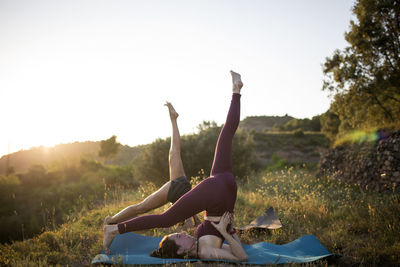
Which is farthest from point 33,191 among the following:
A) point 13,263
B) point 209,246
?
point 209,246

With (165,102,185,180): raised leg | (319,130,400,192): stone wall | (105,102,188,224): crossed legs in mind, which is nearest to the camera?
(105,102,188,224): crossed legs

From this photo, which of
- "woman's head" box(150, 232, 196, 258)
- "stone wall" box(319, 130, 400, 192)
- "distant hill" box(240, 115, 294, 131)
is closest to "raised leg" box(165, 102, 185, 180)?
"woman's head" box(150, 232, 196, 258)

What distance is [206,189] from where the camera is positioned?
10.5 ft

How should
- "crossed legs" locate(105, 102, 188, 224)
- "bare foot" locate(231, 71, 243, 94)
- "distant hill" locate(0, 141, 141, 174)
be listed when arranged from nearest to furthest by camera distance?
"bare foot" locate(231, 71, 243, 94)
"crossed legs" locate(105, 102, 188, 224)
"distant hill" locate(0, 141, 141, 174)

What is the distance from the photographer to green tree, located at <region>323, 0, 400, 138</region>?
884 centimetres

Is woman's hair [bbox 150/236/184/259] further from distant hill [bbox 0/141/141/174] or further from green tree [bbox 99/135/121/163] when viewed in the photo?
green tree [bbox 99/135/121/163]

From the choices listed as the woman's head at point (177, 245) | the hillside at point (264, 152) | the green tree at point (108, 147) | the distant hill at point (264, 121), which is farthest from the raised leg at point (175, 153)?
the distant hill at point (264, 121)

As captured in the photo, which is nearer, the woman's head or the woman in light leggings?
the woman's head

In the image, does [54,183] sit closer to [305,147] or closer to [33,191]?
[33,191]

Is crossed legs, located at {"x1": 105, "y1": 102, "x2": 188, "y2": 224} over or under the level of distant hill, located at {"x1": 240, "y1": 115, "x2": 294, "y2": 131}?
under

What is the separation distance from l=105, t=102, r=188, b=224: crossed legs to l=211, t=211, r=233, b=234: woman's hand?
1.18 m

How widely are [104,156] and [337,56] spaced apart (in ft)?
70.1

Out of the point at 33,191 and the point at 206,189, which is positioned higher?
the point at 206,189

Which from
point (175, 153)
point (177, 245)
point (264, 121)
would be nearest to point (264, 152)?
point (175, 153)
